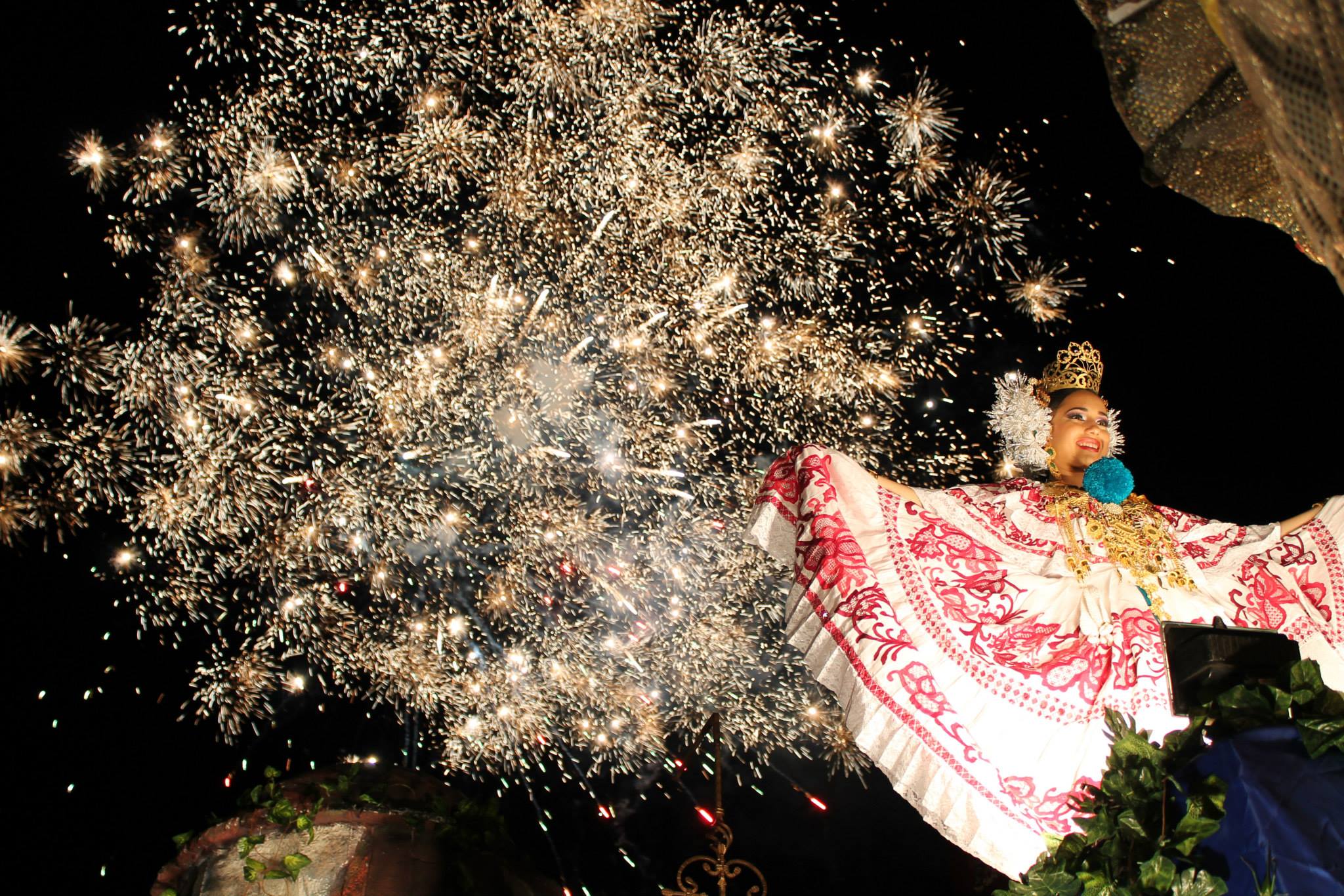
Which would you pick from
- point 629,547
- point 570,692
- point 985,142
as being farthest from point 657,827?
point 985,142

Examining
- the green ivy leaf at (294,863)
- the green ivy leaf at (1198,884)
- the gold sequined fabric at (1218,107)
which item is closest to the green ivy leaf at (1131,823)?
the green ivy leaf at (1198,884)

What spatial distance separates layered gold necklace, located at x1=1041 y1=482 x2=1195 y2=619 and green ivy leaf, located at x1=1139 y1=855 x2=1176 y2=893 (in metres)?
1.75

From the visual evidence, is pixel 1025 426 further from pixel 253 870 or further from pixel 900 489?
pixel 253 870

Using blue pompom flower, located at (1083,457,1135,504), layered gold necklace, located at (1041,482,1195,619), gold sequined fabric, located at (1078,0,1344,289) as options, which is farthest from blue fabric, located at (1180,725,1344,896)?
blue pompom flower, located at (1083,457,1135,504)

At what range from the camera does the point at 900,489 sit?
10.5ft

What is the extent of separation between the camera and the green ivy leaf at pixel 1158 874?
136 centimetres

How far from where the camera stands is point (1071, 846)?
5.30 feet

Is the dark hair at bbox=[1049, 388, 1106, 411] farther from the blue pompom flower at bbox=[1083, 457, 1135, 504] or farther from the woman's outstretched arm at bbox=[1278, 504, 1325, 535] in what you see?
the woman's outstretched arm at bbox=[1278, 504, 1325, 535]

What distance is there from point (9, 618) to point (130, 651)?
0.50 meters

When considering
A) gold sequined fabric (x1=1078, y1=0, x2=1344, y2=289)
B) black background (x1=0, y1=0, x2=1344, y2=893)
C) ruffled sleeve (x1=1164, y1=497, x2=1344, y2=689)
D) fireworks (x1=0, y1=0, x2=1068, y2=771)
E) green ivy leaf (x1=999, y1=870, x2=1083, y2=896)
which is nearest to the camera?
gold sequined fabric (x1=1078, y1=0, x2=1344, y2=289)

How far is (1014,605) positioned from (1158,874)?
168 centimetres

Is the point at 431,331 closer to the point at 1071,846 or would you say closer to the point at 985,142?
the point at 985,142

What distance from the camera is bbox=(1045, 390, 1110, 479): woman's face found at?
138 inches

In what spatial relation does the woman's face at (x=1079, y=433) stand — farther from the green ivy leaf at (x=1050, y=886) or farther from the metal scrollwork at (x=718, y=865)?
the green ivy leaf at (x=1050, y=886)
